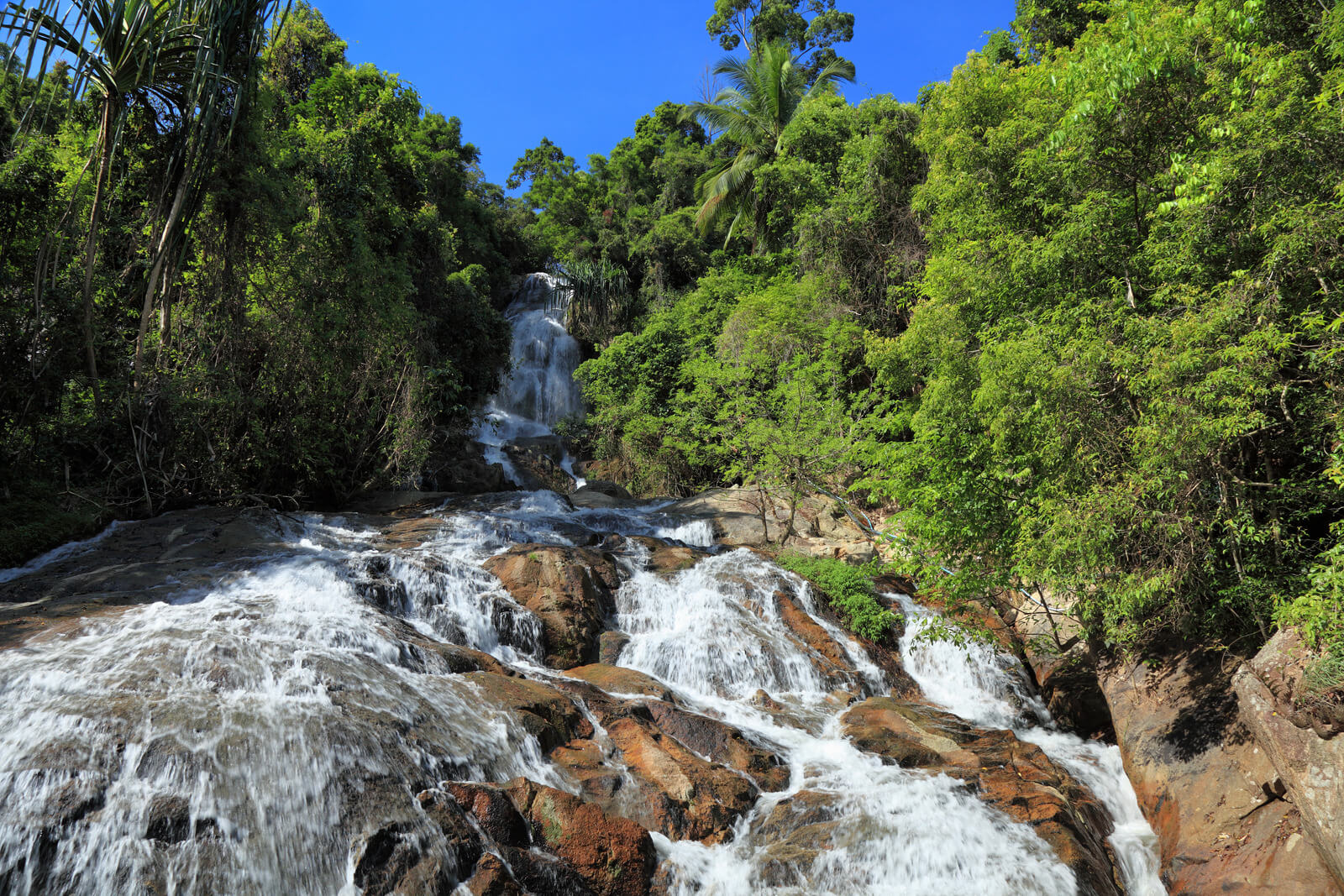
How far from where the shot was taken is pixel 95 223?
776 cm

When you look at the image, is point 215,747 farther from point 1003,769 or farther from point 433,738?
point 1003,769

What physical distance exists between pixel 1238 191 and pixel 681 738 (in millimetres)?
7032

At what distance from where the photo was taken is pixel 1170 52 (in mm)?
6020

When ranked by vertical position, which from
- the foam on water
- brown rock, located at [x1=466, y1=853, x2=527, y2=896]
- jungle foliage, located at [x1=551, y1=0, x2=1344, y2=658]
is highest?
jungle foliage, located at [x1=551, y1=0, x2=1344, y2=658]

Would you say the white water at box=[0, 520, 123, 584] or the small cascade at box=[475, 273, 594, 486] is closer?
the white water at box=[0, 520, 123, 584]

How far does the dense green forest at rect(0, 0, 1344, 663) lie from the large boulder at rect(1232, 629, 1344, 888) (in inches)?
15.3

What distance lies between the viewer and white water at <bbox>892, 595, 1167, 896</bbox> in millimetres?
5547

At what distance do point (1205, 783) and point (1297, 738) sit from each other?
1116 mm

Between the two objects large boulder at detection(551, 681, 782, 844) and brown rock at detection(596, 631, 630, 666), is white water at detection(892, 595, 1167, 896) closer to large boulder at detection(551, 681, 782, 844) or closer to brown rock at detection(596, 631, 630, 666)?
large boulder at detection(551, 681, 782, 844)

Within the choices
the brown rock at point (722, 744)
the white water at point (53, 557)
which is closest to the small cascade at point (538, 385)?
the white water at point (53, 557)

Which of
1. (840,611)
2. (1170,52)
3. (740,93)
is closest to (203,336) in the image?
(840,611)

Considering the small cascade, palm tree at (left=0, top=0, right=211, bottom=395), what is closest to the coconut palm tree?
palm tree at (left=0, top=0, right=211, bottom=395)

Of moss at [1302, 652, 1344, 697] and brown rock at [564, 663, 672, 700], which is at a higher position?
moss at [1302, 652, 1344, 697]

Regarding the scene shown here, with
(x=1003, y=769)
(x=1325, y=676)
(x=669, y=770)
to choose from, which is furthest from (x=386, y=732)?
(x=1325, y=676)
